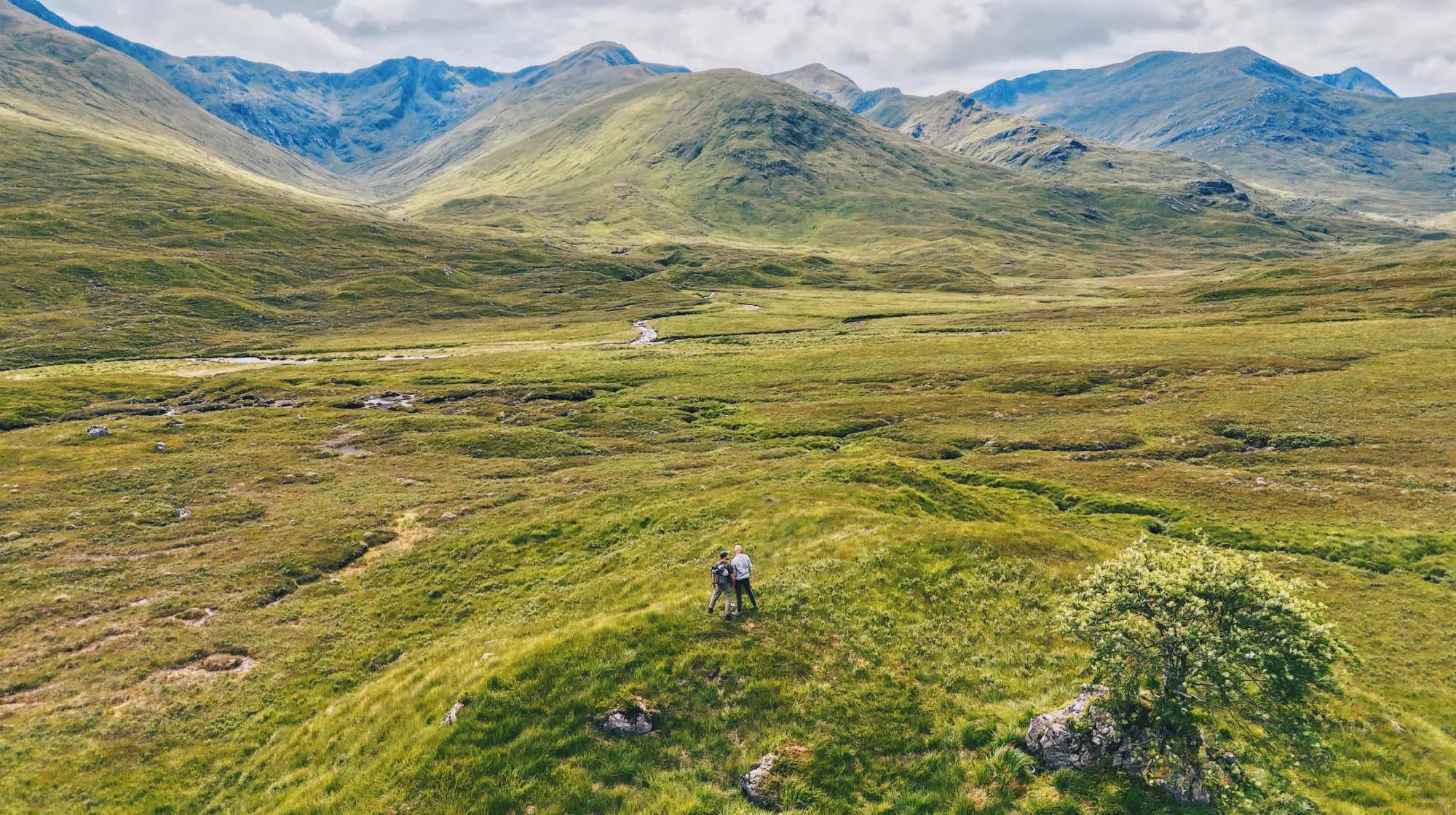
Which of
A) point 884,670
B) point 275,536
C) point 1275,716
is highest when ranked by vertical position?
point 1275,716

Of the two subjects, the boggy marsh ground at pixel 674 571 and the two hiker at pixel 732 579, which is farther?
the two hiker at pixel 732 579

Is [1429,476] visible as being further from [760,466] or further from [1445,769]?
[760,466]

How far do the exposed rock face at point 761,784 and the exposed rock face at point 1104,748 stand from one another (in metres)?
7.18

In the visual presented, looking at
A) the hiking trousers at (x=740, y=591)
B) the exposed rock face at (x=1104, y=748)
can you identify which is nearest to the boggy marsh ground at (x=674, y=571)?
the exposed rock face at (x=1104, y=748)

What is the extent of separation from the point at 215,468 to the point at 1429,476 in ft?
367

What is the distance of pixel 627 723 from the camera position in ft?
59.5

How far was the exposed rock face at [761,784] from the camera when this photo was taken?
614 inches

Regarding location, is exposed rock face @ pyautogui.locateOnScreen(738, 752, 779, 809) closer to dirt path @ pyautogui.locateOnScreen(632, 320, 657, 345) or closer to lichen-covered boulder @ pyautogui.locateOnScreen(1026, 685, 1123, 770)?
lichen-covered boulder @ pyautogui.locateOnScreen(1026, 685, 1123, 770)

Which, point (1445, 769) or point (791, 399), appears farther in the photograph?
point (791, 399)

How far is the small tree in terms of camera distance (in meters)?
13.3

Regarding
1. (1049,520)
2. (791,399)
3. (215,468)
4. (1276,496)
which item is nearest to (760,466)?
(1049,520)

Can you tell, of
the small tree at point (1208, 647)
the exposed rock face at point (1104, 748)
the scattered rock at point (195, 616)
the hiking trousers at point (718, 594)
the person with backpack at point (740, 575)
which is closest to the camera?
the small tree at point (1208, 647)

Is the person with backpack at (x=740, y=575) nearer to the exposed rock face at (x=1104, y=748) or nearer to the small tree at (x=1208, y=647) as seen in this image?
the exposed rock face at (x=1104, y=748)

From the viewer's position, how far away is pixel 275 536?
45.2 m
